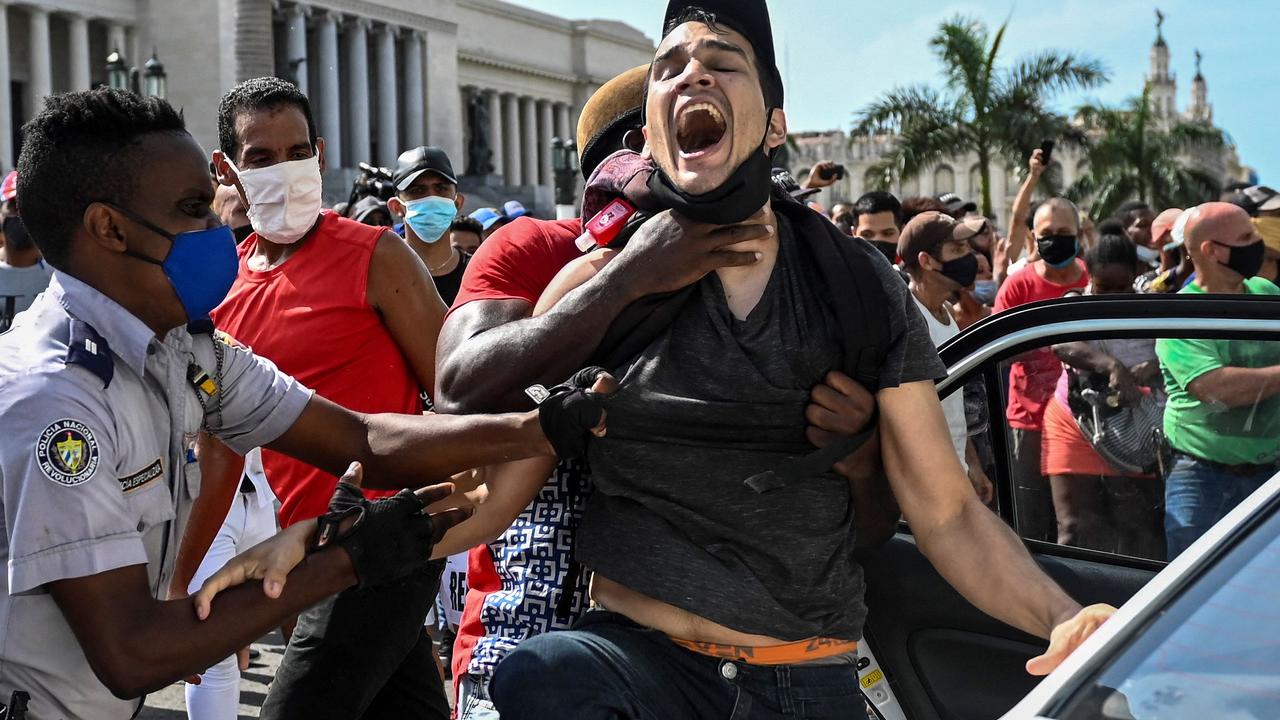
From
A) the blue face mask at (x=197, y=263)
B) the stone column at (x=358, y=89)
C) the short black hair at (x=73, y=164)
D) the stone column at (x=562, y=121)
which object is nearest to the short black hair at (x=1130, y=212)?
the blue face mask at (x=197, y=263)

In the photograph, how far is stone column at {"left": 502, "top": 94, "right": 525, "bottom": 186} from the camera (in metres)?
78.7

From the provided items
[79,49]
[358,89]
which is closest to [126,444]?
[79,49]

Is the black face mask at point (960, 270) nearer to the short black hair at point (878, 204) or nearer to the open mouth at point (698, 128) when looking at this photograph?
the short black hair at point (878, 204)

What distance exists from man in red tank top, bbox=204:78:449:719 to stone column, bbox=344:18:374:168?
62.4 m

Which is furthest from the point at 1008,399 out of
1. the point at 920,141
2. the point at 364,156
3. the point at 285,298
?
the point at 364,156

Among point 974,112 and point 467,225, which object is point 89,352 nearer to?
point 467,225

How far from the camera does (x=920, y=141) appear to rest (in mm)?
24266

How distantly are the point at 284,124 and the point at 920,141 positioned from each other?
68.6 ft

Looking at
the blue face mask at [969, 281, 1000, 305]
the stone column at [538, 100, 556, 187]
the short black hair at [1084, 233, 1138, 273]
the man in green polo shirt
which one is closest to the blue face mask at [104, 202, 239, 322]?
the man in green polo shirt

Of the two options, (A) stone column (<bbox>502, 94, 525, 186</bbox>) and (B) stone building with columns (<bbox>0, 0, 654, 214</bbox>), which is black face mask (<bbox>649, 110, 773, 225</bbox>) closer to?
(B) stone building with columns (<bbox>0, 0, 654, 214</bbox>)

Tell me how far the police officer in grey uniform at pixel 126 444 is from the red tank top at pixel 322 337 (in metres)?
0.95

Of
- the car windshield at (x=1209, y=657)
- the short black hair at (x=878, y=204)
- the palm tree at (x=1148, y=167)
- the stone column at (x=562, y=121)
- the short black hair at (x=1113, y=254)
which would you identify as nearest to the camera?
the car windshield at (x=1209, y=657)

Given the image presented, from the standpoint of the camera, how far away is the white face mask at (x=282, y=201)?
14.1 ft

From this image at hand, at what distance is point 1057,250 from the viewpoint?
7637 millimetres
